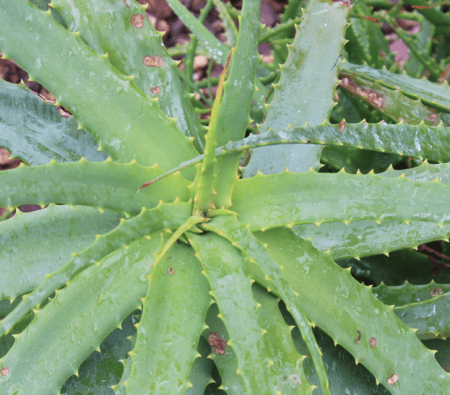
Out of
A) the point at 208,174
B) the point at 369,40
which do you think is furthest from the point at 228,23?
the point at 208,174

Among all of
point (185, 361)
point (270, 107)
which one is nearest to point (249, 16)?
point (270, 107)

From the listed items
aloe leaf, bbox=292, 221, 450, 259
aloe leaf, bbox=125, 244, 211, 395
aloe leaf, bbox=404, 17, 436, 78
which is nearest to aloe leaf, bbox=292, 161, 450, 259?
aloe leaf, bbox=292, 221, 450, 259

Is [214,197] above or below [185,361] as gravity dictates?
above

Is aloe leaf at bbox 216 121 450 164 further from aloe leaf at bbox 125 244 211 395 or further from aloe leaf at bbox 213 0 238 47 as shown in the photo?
aloe leaf at bbox 213 0 238 47

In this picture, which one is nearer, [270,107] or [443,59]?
[270,107]

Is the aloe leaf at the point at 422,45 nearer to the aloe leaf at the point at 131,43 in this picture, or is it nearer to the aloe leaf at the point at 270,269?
the aloe leaf at the point at 131,43

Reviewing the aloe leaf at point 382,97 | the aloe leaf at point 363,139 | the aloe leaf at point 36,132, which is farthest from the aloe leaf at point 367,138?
the aloe leaf at point 36,132

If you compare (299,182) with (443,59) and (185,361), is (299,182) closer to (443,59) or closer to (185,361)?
(185,361)
